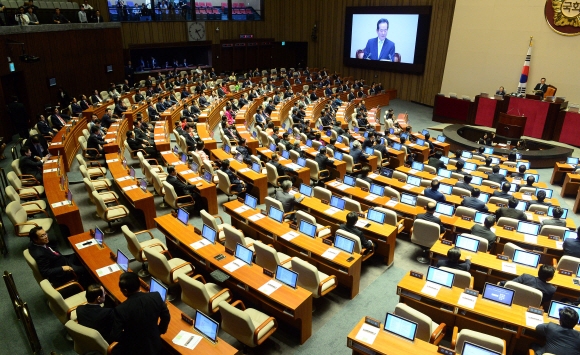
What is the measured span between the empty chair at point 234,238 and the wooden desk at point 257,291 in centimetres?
32

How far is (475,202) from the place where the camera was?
7.97 metres

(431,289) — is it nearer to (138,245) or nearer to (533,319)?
(533,319)

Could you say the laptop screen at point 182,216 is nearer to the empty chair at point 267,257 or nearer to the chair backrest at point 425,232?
the empty chair at point 267,257

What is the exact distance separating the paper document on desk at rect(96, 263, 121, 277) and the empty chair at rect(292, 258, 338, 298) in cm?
→ 248

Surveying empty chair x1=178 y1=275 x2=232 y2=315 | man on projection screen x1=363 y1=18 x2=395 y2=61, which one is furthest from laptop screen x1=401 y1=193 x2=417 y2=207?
man on projection screen x1=363 y1=18 x2=395 y2=61

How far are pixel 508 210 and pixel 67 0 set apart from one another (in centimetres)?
2129

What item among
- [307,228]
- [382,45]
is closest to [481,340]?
[307,228]

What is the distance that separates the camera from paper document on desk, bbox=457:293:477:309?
16.3 feet

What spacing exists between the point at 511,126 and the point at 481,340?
1302 centimetres

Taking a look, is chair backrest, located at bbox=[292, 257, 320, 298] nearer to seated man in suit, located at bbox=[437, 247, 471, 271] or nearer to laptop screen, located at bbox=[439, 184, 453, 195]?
seated man in suit, located at bbox=[437, 247, 471, 271]

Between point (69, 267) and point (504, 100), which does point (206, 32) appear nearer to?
point (504, 100)

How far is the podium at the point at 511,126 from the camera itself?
1480cm

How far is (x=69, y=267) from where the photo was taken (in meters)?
5.59

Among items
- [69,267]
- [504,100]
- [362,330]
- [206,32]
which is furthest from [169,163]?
[206,32]
